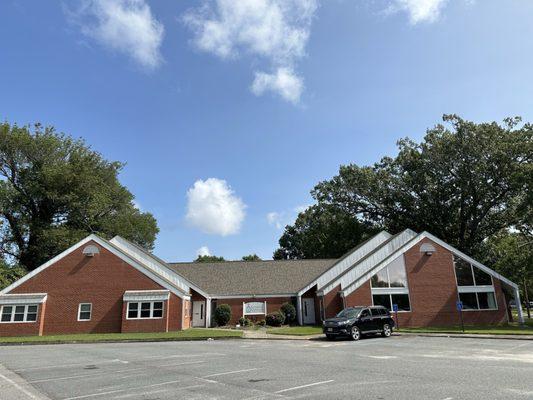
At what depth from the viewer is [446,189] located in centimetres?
4597

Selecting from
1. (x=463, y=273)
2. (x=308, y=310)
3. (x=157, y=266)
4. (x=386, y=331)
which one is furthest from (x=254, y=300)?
(x=463, y=273)

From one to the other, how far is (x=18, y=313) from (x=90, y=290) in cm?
511

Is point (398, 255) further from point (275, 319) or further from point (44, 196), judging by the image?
point (44, 196)

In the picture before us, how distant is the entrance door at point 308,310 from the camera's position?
Result: 119ft

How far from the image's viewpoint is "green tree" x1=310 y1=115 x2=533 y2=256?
4244 centimetres

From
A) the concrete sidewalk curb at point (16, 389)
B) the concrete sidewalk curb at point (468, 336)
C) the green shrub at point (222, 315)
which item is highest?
the green shrub at point (222, 315)

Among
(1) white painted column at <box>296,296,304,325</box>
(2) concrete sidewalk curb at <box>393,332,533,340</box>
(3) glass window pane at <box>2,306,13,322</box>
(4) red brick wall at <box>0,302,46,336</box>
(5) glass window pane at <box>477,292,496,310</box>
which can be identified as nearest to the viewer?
(2) concrete sidewalk curb at <box>393,332,533,340</box>

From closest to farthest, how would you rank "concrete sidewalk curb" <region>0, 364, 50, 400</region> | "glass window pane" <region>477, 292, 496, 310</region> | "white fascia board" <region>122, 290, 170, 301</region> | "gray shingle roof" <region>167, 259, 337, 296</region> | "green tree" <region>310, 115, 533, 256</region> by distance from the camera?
1. "concrete sidewalk curb" <region>0, 364, 50, 400</region>
2. "white fascia board" <region>122, 290, 170, 301</region>
3. "glass window pane" <region>477, 292, 496, 310</region>
4. "gray shingle roof" <region>167, 259, 337, 296</region>
5. "green tree" <region>310, 115, 533, 256</region>

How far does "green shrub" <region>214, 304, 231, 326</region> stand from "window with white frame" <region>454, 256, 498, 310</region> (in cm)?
1827

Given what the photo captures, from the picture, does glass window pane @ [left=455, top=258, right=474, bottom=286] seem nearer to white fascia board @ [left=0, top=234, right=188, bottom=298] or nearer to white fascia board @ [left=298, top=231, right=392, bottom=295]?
white fascia board @ [left=298, top=231, right=392, bottom=295]

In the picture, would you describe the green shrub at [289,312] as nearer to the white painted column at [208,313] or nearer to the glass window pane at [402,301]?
the white painted column at [208,313]

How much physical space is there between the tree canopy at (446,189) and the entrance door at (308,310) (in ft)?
56.8

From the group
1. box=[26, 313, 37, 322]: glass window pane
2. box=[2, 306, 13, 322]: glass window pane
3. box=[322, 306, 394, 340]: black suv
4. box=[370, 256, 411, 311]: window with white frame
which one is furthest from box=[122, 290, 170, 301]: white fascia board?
box=[370, 256, 411, 311]: window with white frame

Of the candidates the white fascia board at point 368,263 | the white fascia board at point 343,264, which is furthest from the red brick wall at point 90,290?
the white fascia board at point 368,263
